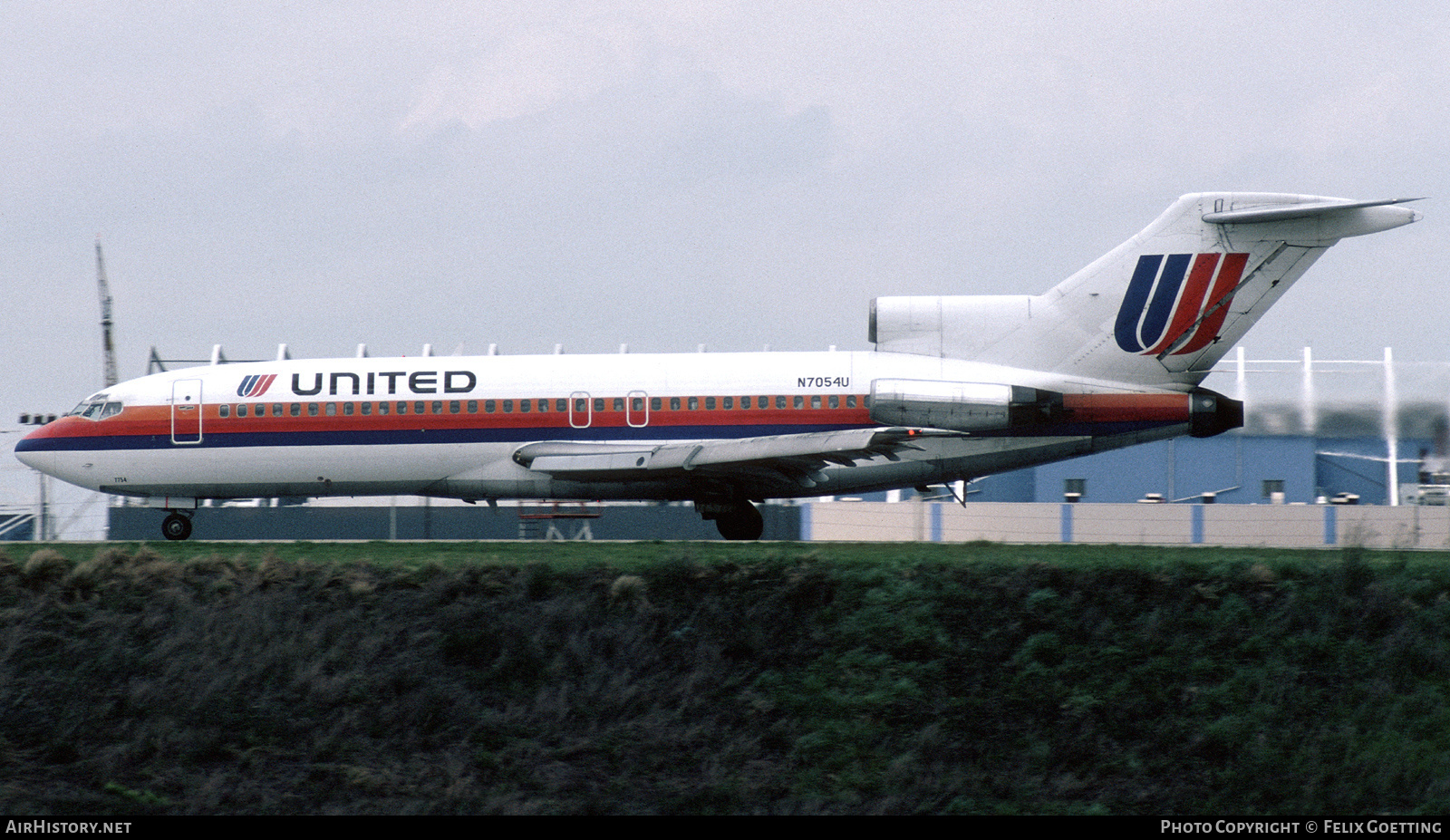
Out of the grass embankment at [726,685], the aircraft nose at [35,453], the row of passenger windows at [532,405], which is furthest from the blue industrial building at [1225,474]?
the aircraft nose at [35,453]

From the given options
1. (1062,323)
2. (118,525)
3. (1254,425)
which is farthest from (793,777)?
(118,525)

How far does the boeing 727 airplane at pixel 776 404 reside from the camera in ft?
75.5

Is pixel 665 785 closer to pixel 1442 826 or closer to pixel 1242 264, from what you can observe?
pixel 1442 826

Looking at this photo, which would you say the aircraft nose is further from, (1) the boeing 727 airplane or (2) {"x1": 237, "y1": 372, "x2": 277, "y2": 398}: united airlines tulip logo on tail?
(2) {"x1": 237, "y1": 372, "x2": 277, "y2": 398}: united airlines tulip logo on tail

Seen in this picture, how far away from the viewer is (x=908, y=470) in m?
23.9

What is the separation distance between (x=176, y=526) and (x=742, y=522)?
10.7m

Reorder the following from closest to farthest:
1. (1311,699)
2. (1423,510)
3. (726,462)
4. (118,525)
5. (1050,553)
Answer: (1311,699)
(1050,553)
(726,462)
(1423,510)
(118,525)

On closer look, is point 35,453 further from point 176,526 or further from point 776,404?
point 776,404

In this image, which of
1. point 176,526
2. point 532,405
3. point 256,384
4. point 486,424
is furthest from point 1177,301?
point 176,526

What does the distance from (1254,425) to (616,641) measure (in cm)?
2036

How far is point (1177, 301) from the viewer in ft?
76.6

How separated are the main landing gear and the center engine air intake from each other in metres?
3.09

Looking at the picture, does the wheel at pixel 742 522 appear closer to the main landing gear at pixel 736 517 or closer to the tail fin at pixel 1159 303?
the main landing gear at pixel 736 517

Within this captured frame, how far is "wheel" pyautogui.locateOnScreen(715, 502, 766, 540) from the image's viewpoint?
24.7 metres
